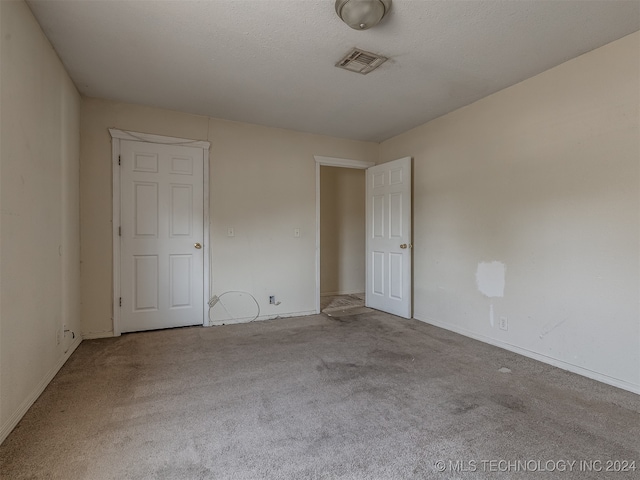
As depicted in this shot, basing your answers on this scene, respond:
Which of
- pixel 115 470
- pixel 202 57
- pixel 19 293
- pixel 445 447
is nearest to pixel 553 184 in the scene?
pixel 445 447

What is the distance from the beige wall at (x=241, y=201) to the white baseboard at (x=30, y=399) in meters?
0.73

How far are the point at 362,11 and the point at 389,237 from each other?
9.07ft

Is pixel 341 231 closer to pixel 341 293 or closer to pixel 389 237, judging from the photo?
pixel 341 293

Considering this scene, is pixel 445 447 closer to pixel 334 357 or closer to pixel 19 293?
pixel 334 357

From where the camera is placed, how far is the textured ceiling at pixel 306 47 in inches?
76.2

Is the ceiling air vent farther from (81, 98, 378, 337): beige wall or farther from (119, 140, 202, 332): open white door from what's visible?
(119, 140, 202, 332): open white door

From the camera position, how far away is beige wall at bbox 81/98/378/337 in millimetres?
3209

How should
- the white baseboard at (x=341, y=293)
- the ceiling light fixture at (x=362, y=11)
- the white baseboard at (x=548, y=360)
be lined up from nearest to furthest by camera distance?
the ceiling light fixture at (x=362, y=11) → the white baseboard at (x=548, y=360) → the white baseboard at (x=341, y=293)

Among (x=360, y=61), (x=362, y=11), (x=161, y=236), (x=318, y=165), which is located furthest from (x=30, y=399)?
(x=318, y=165)

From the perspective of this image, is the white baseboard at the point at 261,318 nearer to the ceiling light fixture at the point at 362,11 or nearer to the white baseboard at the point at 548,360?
the white baseboard at the point at 548,360

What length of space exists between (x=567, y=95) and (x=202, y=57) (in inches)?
112

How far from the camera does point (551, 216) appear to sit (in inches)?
103

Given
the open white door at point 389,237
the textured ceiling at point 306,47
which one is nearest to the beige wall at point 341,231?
the open white door at point 389,237

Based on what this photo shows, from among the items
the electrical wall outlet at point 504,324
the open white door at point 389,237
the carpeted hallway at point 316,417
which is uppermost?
the open white door at point 389,237
